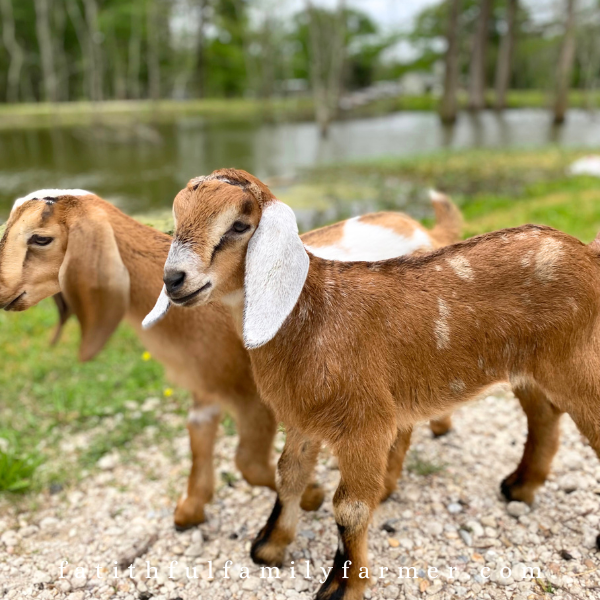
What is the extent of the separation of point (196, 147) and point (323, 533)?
60.0ft

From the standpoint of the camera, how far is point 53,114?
25828 millimetres

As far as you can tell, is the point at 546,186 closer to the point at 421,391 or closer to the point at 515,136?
the point at 421,391

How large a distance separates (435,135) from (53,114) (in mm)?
17366

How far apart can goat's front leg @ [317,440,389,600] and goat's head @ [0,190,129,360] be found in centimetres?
120

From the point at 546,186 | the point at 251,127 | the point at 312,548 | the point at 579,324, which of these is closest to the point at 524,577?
the point at 312,548

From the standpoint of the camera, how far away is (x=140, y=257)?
2496 mm

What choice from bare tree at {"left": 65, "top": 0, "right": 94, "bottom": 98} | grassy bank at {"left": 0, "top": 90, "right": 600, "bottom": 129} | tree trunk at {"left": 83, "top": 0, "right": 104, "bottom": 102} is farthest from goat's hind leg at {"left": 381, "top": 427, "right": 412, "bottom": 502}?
bare tree at {"left": 65, "top": 0, "right": 94, "bottom": 98}

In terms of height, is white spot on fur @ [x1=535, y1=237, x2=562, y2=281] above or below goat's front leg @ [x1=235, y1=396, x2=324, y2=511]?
above

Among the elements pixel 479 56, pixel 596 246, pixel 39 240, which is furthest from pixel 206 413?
pixel 479 56

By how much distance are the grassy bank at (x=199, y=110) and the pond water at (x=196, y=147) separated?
1666 millimetres

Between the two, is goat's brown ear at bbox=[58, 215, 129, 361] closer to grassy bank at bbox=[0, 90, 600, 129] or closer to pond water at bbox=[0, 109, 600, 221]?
pond water at bbox=[0, 109, 600, 221]

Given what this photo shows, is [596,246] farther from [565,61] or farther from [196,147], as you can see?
[565,61]

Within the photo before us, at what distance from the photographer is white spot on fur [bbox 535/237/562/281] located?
7.04ft

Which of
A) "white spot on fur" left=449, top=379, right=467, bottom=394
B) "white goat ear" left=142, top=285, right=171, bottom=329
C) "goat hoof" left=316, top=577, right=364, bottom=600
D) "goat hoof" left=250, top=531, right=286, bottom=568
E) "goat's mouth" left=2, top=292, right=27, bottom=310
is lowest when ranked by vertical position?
"goat hoof" left=250, top=531, right=286, bottom=568
